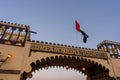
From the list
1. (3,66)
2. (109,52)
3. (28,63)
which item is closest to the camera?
(3,66)

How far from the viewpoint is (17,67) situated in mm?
9672

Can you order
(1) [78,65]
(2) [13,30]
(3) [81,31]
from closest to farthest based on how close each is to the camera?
1. (2) [13,30]
2. (1) [78,65]
3. (3) [81,31]

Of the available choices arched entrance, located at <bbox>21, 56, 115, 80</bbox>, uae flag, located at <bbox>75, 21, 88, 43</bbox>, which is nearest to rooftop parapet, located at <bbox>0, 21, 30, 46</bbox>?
arched entrance, located at <bbox>21, 56, 115, 80</bbox>

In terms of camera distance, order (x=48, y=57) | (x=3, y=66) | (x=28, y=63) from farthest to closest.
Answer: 1. (x=48, y=57)
2. (x=28, y=63)
3. (x=3, y=66)

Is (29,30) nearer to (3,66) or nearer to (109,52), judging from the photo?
(3,66)

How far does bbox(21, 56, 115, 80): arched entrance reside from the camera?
41.0 ft

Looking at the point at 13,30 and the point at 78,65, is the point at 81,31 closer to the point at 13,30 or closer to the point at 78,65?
the point at 78,65

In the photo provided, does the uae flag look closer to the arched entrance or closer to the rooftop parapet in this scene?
the arched entrance

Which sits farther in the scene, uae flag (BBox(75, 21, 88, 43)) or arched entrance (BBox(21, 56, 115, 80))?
uae flag (BBox(75, 21, 88, 43))

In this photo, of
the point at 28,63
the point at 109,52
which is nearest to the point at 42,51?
the point at 28,63

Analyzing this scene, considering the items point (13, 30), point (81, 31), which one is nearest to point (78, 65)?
point (81, 31)

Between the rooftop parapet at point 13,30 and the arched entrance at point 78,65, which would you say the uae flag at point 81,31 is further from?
the rooftop parapet at point 13,30

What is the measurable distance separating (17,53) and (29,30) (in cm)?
280

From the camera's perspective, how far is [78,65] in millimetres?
14906
